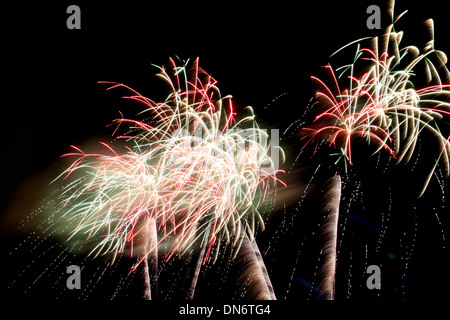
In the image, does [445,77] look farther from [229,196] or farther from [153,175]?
[153,175]

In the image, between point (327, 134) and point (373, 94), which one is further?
point (327, 134)

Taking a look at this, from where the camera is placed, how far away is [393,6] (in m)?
4.97

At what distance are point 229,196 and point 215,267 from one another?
8.13ft

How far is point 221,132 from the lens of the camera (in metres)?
5.42

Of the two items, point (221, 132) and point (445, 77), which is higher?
point (445, 77)

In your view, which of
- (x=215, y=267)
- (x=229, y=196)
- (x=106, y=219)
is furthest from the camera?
(x=215, y=267)

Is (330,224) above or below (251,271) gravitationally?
above

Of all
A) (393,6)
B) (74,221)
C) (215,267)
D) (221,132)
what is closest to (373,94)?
(393,6)

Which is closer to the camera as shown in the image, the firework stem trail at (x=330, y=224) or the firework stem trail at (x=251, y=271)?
the firework stem trail at (x=330, y=224)

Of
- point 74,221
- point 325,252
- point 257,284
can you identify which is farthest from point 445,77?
point 74,221

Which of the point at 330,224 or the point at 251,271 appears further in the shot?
the point at 251,271

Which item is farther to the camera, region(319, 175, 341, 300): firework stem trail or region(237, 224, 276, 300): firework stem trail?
region(237, 224, 276, 300): firework stem trail

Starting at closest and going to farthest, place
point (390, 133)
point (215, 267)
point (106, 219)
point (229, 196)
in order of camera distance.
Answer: point (390, 133) → point (229, 196) → point (106, 219) → point (215, 267)
